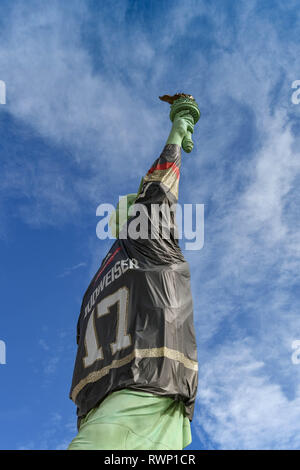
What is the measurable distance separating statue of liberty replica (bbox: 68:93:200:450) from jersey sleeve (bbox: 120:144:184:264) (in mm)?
15

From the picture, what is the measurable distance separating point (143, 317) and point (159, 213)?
176cm

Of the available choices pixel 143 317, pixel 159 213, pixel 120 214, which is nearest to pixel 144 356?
pixel 143 317

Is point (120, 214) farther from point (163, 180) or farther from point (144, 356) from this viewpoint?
point (144, 356)

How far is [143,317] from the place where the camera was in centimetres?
588

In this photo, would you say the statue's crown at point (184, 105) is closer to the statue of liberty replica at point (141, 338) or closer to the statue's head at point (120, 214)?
the statue of liberty replica at point (141, 338)

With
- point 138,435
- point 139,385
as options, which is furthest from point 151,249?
point 138,435

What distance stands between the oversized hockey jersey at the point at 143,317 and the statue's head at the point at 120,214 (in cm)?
47

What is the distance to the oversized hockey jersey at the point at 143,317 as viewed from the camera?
215 inches

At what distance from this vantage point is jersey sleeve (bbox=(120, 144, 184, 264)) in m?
6.68

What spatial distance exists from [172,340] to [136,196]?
296 cm

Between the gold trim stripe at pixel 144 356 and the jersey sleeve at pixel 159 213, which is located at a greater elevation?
the jersey sleeve at pixel 159 213

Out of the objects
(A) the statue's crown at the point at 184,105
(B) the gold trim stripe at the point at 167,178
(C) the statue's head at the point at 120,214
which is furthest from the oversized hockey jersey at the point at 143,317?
(A) the statue's crown at the point at 184,105

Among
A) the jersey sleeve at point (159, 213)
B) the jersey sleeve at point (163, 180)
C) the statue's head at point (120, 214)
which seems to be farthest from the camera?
the statue's head at point (120, 214)
